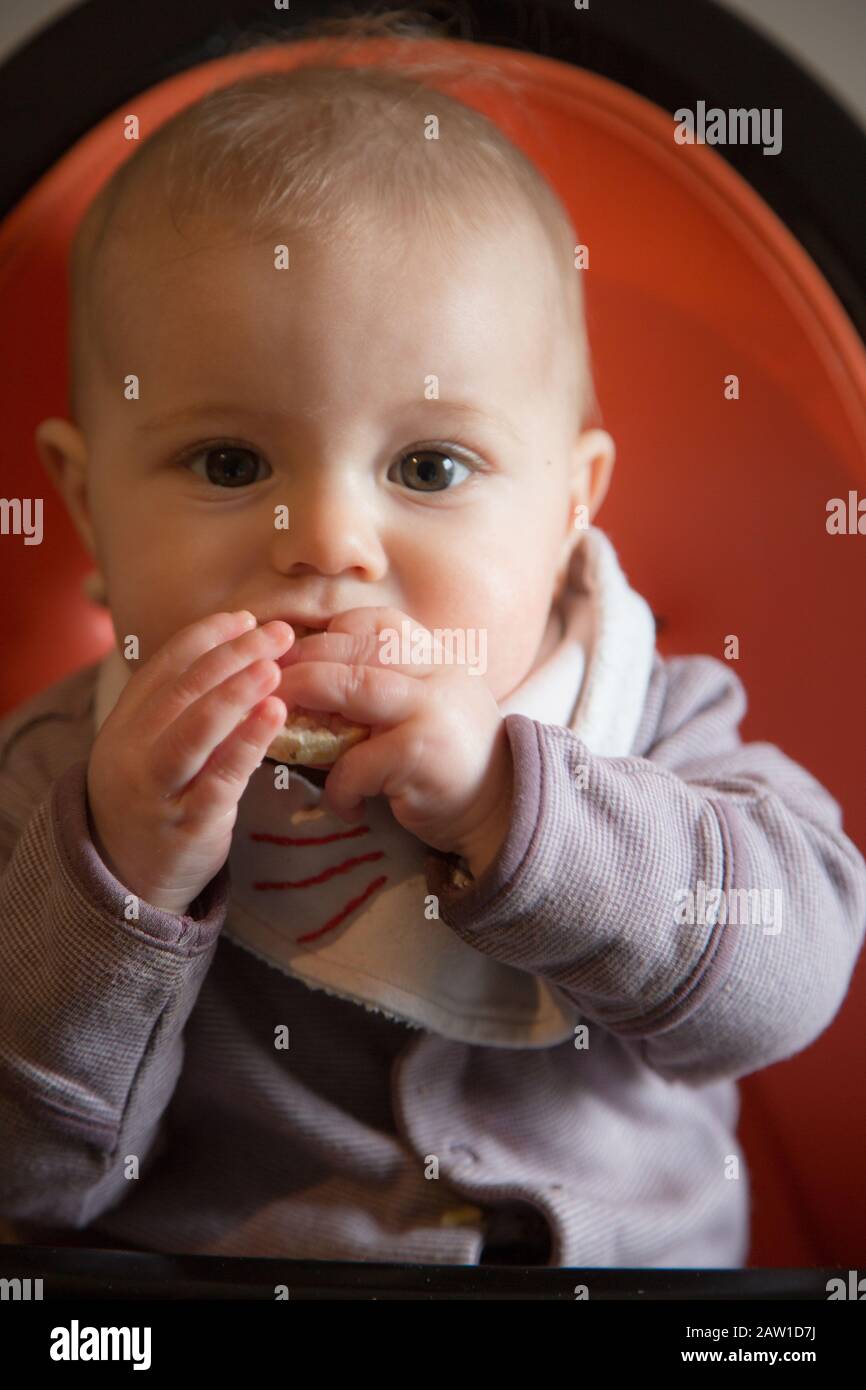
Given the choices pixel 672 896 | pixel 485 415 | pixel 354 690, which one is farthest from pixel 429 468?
pixel 672 896

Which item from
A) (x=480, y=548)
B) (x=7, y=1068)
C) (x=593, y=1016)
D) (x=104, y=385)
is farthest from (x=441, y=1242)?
(x=104, y=385)

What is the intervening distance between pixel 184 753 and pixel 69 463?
0.29 meters

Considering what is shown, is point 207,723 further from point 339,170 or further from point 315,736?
point 339,170

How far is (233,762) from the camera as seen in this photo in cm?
59

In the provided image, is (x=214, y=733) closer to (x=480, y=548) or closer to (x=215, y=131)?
(x=480, y=548)

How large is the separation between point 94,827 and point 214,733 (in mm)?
→ 95

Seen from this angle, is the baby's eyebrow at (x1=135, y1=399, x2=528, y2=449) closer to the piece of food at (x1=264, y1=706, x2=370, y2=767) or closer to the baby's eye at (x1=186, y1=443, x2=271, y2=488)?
the baby's eye at (x1=186, y1=443, x2=271, y2=488)

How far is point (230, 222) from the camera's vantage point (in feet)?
2.25

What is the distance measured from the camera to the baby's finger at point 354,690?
61 cm

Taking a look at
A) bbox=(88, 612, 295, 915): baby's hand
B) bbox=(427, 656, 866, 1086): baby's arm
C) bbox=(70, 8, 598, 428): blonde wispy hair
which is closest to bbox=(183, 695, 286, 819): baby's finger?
bbox=(88, 612, 295, 915): baby's hand

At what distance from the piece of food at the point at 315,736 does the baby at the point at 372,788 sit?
12 mm

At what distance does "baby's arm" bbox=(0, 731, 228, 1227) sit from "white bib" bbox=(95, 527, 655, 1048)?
79mm

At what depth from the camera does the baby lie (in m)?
0.63

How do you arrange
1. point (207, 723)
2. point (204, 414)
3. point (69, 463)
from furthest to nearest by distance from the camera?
point (69, 463)
point (204, 414)
point (207, 723)
